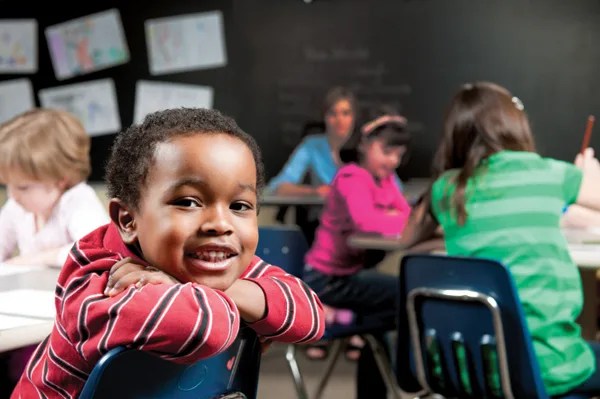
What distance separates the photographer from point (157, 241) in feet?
3.31

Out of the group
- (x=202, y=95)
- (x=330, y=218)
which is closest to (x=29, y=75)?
(x=202, y=95)

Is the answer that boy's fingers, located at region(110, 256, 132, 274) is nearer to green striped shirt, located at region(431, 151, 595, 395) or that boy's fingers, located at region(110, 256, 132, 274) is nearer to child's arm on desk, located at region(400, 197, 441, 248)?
green striped shirt, located at region(431, 151, 595, 395)

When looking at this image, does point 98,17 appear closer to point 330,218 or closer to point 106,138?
point 106,138

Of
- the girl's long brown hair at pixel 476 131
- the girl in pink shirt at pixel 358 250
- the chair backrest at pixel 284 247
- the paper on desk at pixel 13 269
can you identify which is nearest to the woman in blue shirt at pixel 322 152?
the girl in pink shirt at pixel 358 250

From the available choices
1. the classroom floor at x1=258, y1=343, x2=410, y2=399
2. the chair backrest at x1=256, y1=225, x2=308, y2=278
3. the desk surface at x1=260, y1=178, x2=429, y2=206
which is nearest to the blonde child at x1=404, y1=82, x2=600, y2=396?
the chair backrest at x1=256, y1=225, x2=308, y2=278

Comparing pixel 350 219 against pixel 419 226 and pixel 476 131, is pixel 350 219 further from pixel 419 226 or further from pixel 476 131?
pixel 476 131

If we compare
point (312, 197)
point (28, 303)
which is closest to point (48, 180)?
point (28, 303)

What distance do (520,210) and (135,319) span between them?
1.44 meters

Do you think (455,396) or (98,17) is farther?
(98,17)

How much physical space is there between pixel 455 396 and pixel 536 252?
0.40 m

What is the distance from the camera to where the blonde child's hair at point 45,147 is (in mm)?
2182

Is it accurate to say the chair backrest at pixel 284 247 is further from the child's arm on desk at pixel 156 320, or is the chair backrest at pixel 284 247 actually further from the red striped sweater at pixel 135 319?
the child's arm on desk at pixel 156 320

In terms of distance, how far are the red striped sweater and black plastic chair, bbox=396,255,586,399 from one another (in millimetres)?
894

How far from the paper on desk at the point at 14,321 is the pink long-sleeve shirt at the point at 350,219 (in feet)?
→ 6.13
